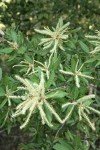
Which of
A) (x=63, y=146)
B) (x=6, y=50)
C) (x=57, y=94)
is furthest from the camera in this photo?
(x=6, y=50)

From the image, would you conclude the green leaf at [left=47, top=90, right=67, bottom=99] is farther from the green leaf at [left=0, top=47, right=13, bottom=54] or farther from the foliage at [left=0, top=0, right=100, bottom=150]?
the green leaf at [left=0, top=47, right=13, bottom=54]

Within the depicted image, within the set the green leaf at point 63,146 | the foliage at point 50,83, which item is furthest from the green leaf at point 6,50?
the green leaf at point 63,146

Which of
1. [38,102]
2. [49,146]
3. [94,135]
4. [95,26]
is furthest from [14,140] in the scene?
[38,102]

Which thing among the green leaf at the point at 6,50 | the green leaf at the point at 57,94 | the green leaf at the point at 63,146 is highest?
the green leaf at the point at 6,50

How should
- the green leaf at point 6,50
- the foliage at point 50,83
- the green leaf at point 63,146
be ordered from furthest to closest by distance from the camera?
1. the green leaf at point 6,50
2. the green leaf at point 63,146
3. the foliage at point 50,83

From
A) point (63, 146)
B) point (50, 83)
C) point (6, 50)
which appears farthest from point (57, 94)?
point (6, 50)

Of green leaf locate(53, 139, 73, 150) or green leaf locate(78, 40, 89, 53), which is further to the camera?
green leaf locate(78, 40, 89, 53)

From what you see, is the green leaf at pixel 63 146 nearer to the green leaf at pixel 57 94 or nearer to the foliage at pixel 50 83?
the foliage at pixel 50 83

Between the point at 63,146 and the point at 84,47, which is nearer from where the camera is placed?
the point at 63,146

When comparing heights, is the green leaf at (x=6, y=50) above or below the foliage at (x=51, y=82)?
above

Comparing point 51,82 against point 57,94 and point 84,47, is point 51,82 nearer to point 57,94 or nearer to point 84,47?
point 57,94

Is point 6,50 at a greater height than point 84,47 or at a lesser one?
greater

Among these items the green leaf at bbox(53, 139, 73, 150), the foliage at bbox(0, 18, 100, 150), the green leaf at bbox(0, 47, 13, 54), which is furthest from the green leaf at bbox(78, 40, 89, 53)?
the green leaf at bbox(53, 139, 73, 150)
